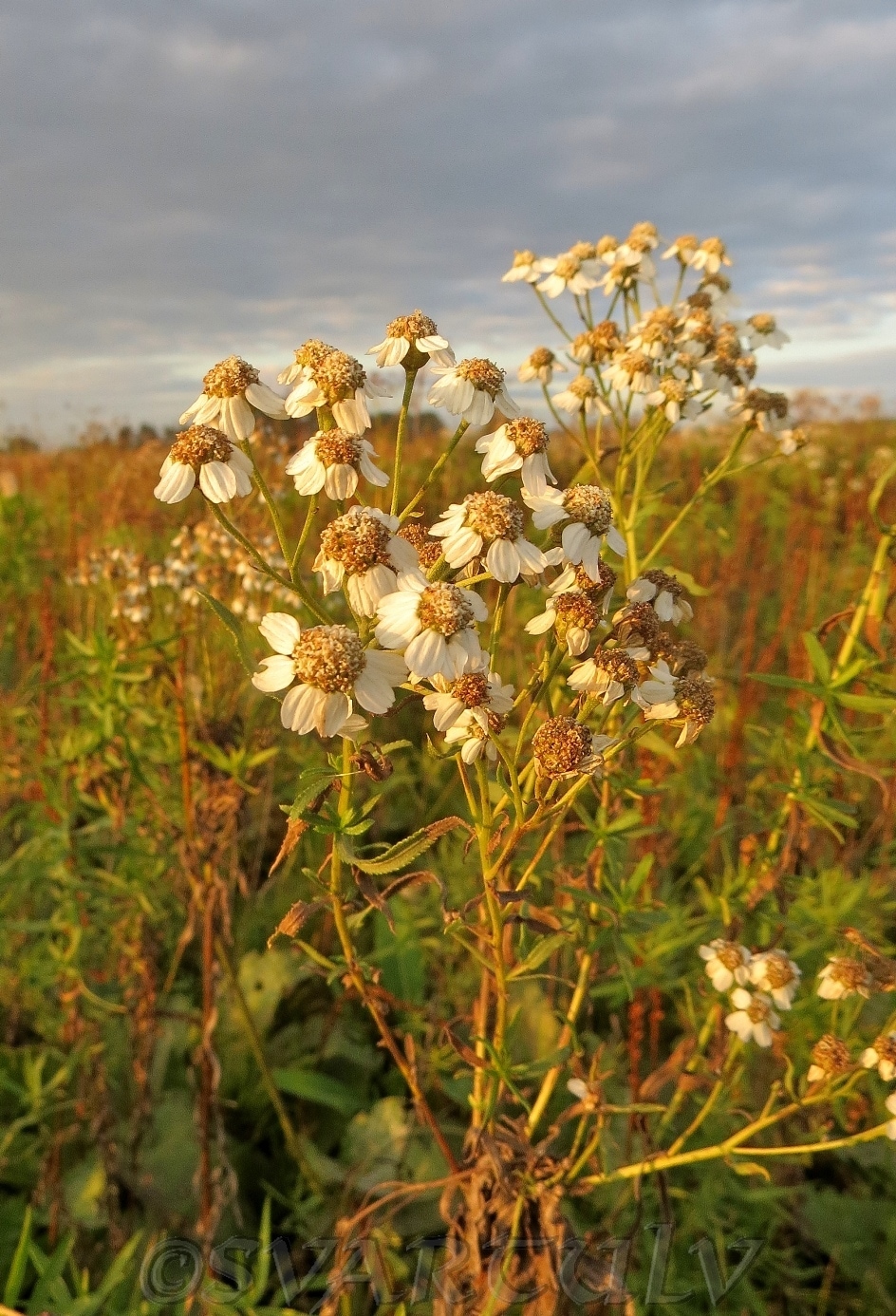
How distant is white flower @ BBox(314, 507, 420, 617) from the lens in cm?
102

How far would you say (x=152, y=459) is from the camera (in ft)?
14.9

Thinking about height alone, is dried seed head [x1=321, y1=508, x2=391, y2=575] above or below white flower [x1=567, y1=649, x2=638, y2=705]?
above

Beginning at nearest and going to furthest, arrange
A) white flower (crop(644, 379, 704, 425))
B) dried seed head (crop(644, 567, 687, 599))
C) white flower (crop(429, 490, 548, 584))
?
Result: white flower (crop(429, 490, 548, 584)) → dried seed head (crop(644, 567, 687, 599)) → white flower (crop(644, 379, 704, 425))

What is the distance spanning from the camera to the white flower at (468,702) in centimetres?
106

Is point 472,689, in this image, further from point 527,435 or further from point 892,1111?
point 892,1111

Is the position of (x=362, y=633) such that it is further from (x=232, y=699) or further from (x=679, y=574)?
(x=232, y=699)

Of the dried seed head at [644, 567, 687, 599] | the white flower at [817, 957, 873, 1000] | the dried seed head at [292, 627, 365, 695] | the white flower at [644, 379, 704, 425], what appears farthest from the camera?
the white flower at [644, 379, 704, 425]

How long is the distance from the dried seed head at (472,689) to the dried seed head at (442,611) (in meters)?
0.08

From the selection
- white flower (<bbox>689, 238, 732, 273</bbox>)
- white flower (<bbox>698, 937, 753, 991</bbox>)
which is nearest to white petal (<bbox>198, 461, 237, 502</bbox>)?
white flower (<bbox>698, 937, 753, 991</bbox>)

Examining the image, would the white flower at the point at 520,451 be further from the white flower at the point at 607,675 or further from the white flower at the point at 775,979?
the white flower at the point at 775,979

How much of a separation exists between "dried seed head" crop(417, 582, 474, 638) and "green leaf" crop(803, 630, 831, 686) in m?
0.85

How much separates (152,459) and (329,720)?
3948mm

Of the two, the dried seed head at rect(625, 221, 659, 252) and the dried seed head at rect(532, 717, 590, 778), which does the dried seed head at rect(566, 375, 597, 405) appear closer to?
the dried seed head at rect(625, 221, 659, 252)

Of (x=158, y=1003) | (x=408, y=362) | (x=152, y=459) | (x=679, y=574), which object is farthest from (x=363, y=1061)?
(x=152, y=459)
